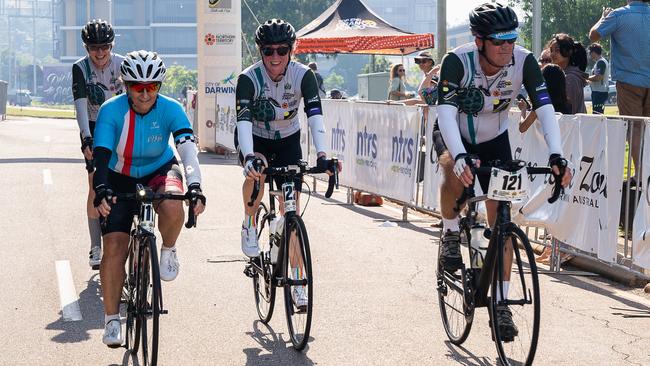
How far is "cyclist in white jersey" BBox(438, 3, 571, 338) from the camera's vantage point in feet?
21.6

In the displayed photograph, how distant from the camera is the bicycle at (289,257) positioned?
692cm

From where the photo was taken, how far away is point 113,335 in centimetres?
643

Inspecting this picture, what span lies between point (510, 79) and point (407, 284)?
3.02 m

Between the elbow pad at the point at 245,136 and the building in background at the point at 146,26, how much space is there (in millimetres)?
178188

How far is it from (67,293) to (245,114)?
249 cm

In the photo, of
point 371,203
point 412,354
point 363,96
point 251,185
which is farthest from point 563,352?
point 363,96

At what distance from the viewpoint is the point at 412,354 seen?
6914mm

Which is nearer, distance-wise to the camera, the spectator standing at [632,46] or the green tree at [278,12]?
the spectator standing at [632,46]

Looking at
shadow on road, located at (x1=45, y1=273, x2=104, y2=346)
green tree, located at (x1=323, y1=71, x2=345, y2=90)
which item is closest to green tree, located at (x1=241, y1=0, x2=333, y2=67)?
shadow on road, located at (x1=45, y1=273, x2=104, y2=346)

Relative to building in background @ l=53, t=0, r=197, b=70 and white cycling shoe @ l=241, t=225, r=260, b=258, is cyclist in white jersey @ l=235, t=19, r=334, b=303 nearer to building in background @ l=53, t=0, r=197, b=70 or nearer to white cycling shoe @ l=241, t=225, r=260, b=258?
white cycling shoe @ l=241, t=225, r=260, b=258

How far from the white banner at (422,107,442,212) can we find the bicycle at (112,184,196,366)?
7.33 m

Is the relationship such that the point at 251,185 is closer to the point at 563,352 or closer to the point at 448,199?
the point at 448,199

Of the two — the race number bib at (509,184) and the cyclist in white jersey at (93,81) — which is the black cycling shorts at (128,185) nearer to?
the race number bib at (509,184)

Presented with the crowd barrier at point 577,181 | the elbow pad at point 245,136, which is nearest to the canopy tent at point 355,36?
the crowd barrier at point 577,181
